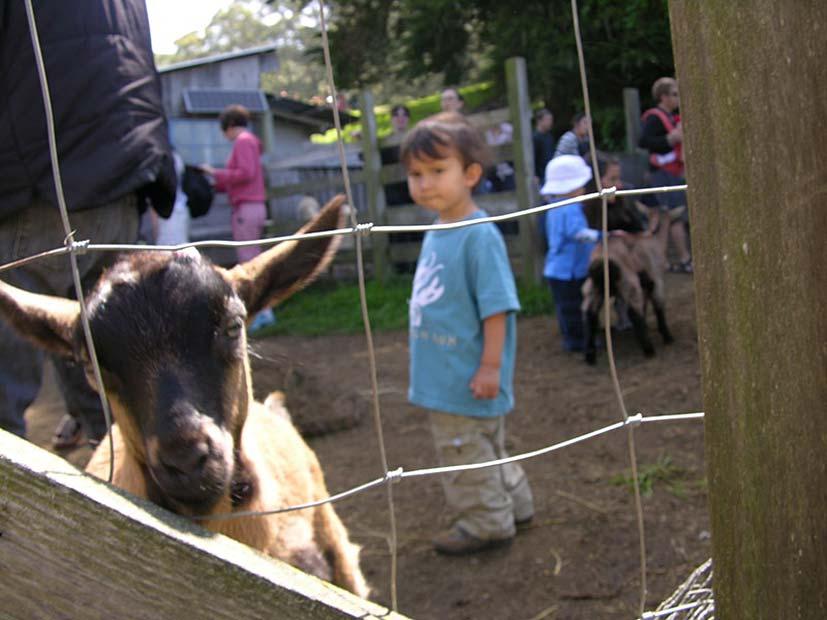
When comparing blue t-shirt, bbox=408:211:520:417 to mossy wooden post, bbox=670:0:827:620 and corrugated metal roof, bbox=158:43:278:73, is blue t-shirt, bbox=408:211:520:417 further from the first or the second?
corrugated metal roof, bbox=158:43:278:73

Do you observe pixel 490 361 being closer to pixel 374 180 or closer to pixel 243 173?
pixel 243 173

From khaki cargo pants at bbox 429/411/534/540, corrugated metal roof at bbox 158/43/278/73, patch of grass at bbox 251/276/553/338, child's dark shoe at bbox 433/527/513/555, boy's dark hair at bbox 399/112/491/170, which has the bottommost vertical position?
patch of grass at bbox 251/276/553/338

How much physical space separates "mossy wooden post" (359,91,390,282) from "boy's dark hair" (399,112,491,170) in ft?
25.1

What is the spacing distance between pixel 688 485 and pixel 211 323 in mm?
3122

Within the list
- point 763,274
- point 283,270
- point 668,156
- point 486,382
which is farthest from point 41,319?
point 668,156

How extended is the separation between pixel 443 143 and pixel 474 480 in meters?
1.51

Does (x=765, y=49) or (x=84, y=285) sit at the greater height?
(x=765, y=49)

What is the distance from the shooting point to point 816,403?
1285 mm

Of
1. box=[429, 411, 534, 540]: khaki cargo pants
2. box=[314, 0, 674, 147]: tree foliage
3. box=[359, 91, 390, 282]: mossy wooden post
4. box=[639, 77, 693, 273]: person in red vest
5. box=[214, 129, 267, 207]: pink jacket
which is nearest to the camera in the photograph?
box=[429, 411, 534, 540]: khaki cargo pants

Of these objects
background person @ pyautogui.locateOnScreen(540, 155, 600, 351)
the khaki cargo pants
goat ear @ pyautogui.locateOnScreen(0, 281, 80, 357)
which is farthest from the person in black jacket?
background person @ pyautogui.locateOnScreen(540, 155, 600, 351)

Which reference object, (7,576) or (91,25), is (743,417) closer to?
(7,576)

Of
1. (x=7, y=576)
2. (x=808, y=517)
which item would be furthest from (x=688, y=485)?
(x=7, y=576)

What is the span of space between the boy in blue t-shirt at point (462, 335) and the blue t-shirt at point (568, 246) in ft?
10.9

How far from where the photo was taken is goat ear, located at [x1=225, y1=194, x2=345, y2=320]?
2.54 meters
